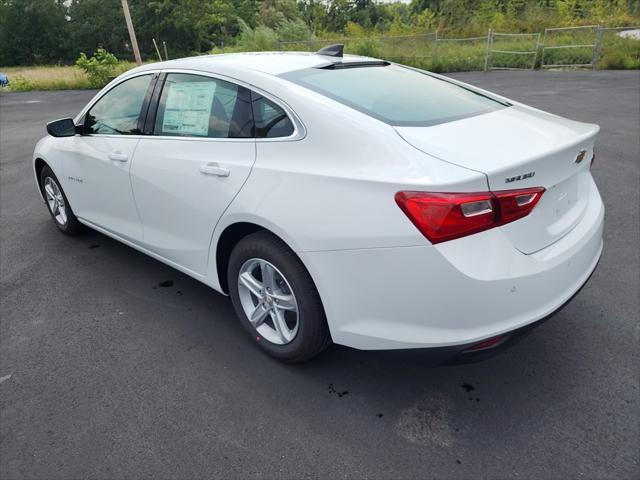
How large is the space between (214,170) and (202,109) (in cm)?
49

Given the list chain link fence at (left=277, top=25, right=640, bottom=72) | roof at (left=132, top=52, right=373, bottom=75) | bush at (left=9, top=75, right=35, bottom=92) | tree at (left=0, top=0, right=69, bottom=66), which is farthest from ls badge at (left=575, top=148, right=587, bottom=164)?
tree at (left=0, top=0, right=69, bottom=66)

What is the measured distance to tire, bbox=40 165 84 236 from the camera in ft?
13.9

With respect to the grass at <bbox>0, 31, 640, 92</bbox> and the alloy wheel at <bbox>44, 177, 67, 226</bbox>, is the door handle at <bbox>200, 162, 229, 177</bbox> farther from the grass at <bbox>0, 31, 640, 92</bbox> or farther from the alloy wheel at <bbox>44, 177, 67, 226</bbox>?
the grass at <bbox>0, 31, 640, 92</bbox>

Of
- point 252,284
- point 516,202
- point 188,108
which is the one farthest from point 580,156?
point 188,108

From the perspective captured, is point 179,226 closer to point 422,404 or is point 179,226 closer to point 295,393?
point 295,393

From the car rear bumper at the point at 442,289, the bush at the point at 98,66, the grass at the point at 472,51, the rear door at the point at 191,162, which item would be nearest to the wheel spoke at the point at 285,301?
the car rear bumper at the point at 442,289

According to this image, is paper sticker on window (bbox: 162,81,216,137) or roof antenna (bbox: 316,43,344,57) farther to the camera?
roof antenna (bbox: 316,43,344,57)

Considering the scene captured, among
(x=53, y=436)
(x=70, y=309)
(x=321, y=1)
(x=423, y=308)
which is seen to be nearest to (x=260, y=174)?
(x=423, y=308)

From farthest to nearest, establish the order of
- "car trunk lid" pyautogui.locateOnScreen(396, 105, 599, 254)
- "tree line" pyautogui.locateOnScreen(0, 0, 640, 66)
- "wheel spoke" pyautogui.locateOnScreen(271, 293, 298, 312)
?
1. "tree line" pyautogui.locateOnScreen(0, 0, 640, 66)
2. "wheel spoke" pyautogui.locateOnScreen(271, 293, 298, 312)
3. "car trunk lid" pyautogui.locateOnScreen(396, 105, 599, 254)

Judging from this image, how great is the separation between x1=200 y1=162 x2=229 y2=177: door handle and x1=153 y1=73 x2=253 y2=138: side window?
19 cm

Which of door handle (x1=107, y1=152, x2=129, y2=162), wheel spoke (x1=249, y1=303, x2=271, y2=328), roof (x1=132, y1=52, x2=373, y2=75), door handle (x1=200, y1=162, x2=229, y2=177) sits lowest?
wheel spoke (x1=249, y1=303, x2=271, y2=328)

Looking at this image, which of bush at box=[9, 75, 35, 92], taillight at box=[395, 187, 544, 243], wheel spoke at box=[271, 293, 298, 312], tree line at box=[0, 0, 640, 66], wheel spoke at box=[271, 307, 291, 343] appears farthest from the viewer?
tree line at box=[0, 0, 640, 66]

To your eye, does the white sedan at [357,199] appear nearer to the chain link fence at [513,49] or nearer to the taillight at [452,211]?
the taillight at [452,211]

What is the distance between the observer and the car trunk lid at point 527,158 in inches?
75.8
